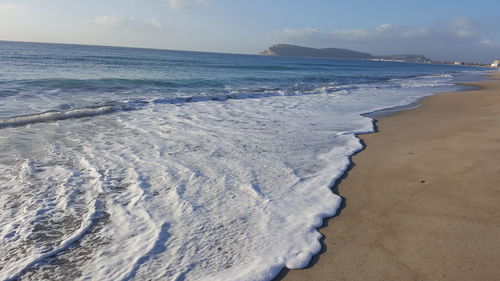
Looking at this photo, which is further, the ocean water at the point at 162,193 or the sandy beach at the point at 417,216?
the ocean water at the point at 162,193

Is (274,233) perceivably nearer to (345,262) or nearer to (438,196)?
(345,262)

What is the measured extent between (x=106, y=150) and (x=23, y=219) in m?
2.75

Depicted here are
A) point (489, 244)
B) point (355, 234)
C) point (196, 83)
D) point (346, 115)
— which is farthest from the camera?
point (196, 83)

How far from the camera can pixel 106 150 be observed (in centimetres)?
648

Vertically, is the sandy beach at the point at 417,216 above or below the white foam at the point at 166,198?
above

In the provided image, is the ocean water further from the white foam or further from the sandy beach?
the sandy beach

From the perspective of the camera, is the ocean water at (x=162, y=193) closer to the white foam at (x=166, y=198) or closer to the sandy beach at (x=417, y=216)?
the white foam at (x=166, y=198)

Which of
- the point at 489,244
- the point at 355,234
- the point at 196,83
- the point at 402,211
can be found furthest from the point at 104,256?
the point at 196,83

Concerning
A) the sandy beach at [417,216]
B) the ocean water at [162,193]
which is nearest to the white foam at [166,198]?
the ocean water at [162,193]

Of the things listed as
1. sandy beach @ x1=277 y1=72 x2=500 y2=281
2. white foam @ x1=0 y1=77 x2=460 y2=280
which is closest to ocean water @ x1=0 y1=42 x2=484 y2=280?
white foam @ x1=0 y1=77 x2=460 y2=280

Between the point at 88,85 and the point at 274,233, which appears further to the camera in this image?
the point at 88,85

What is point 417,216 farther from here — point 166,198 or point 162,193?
point 162,193

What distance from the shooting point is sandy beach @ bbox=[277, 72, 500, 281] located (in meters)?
3.09

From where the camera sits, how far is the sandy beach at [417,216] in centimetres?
309
